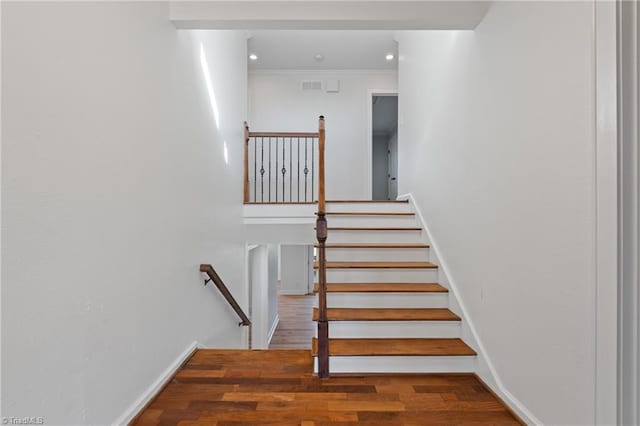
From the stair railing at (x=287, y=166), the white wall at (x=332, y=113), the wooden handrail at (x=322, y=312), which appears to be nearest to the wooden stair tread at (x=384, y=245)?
the wooden handrail at (x=322, y=312)

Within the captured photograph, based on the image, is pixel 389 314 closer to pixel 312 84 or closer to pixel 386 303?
pixel 386 303

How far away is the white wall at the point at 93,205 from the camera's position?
1.04 meters

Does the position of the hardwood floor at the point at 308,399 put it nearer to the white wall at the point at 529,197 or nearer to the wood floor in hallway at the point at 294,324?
the white wall at the point at 529,197

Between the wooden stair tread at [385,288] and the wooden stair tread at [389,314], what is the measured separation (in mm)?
142

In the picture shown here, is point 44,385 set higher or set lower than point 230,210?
lower

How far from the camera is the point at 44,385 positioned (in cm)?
113

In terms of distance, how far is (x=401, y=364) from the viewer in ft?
7.32

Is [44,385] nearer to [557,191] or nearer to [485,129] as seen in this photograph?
[557,191]

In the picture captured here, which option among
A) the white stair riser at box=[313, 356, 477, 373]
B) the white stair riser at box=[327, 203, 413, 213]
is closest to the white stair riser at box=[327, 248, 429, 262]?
the white stair riser at box=[327, 203, 413, 213]

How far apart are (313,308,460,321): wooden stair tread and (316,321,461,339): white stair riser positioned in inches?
1.2

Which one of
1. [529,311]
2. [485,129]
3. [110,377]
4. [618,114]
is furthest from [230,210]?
[618,114]

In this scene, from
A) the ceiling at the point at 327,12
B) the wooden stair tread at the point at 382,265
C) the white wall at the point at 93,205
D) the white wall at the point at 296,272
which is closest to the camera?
the white wall at the point at 93,205

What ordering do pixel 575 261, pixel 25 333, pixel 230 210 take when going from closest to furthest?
pixel 25 333 < pixel 575 261 < pixel 230 210

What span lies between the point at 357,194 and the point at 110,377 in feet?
16.9
